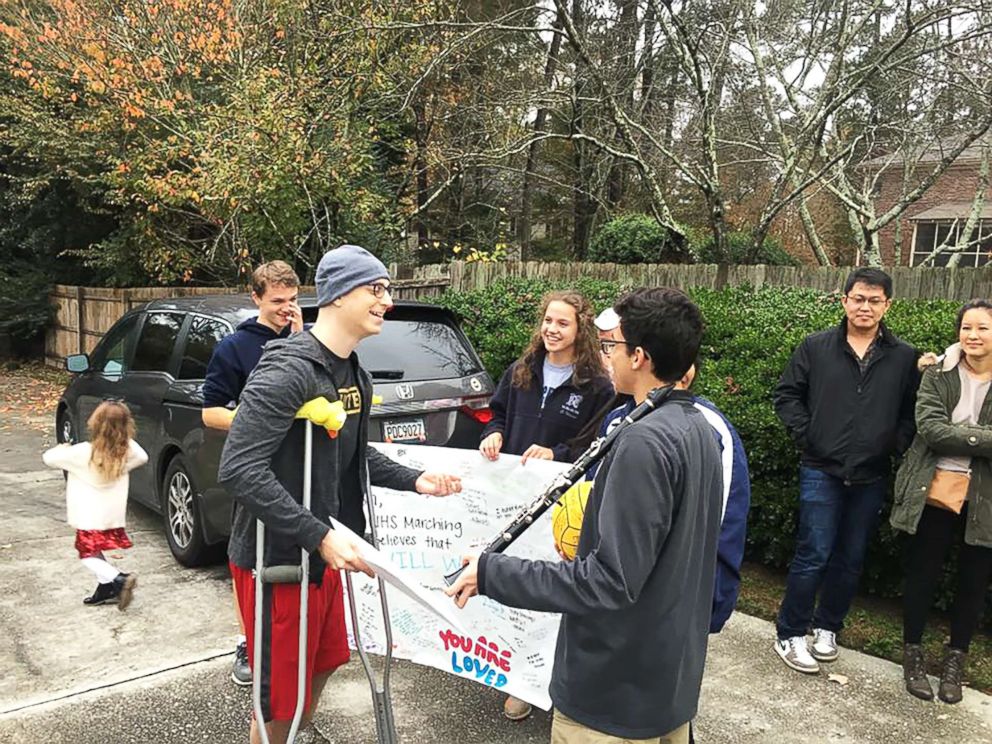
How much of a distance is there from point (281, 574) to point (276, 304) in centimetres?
171

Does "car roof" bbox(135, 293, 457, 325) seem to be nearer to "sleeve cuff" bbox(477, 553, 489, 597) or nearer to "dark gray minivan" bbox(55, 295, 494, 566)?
"dark gray minivan" bbox(55, 295, 494, 566)

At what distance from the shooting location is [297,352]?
234 centimetres

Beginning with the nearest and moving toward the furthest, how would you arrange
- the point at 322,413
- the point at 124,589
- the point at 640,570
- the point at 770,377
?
1. the point at 640,570
2. the point at 322,413
3. the point at 124,589
4. the point at 770,377

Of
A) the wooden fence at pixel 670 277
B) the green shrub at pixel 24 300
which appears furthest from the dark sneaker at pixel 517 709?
the green shrub at pixel 24 300

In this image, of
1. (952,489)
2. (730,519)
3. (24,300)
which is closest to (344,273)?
(730,519)

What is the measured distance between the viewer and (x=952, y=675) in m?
3.76

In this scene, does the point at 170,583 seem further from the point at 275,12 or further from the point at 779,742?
the point at 275,12

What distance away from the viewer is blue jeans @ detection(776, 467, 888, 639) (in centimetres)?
399

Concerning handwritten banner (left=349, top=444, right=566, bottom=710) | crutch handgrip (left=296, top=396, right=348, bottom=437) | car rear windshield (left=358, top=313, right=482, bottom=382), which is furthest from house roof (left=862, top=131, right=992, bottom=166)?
crutch handgrip (left=296, top=396, right=348, bottom=437)

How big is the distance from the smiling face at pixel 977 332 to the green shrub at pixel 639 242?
801 cm

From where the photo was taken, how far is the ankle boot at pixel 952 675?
145 inches

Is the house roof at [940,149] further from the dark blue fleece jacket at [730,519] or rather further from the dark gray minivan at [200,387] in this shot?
the dark blue fleece jacket at [730,519]

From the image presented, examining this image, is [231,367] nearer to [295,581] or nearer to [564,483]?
[295,581]

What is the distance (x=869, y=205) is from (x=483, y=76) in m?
6.08
